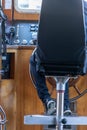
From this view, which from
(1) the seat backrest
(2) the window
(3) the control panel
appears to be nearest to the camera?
(1) the seat backrest

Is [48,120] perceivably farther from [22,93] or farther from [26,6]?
[26,6]

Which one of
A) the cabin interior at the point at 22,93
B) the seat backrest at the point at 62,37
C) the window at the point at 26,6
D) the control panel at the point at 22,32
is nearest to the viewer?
the seat backrest at the point at 62,37

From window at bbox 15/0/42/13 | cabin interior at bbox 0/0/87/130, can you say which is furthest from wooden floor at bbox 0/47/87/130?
window at bbox 15/0/42/13

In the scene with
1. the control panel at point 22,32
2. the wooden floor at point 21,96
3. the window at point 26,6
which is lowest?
the wooden floor at point 21,96

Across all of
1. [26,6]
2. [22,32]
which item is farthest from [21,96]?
[26,6]

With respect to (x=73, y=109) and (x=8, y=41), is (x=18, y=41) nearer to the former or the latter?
(x=8, y=41)

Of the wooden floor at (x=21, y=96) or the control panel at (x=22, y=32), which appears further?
the control panel at (x=22, y=32)

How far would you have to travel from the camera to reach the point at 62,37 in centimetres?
225

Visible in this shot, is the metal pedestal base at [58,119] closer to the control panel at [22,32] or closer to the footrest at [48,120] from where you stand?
the footrest at [48,120]

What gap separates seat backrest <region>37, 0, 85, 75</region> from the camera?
2.23m

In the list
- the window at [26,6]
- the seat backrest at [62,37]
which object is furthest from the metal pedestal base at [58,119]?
the window at [26,6]

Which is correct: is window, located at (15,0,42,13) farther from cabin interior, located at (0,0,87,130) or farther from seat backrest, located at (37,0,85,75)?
seat backrest, located at (37,0,85,75)

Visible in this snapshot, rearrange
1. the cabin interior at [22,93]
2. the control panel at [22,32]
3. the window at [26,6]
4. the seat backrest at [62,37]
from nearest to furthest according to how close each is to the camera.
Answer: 1. the seat backrest at [62,37]
2. the cabin interior at [22,93]
3. the control panel at [22,32]
4. the window at [26,6]

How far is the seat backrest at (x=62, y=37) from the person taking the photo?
7.32 ft
